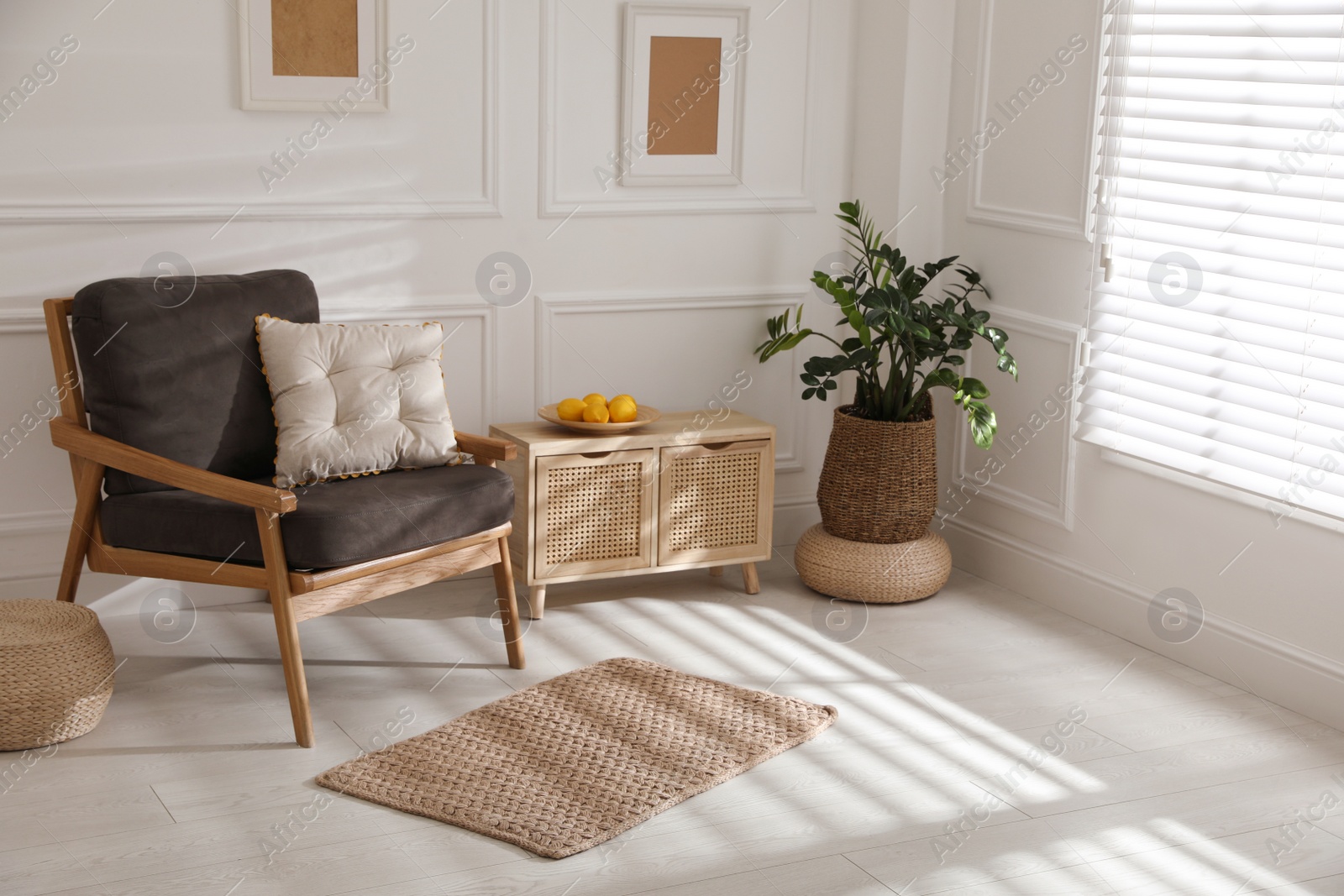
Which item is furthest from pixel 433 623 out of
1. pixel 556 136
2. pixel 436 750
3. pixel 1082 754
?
pixel 1082 754

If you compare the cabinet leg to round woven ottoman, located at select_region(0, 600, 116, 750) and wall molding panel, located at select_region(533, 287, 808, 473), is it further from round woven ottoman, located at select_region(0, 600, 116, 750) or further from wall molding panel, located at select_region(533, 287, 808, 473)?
round woven ottoman, located at select_region(0, 600, 116, 750)

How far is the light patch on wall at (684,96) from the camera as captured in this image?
3.95m

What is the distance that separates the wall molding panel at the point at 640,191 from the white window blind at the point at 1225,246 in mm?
968

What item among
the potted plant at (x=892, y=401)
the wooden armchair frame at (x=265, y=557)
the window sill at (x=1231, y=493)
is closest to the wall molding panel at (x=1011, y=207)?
the potted plant at (x=892, y=401)

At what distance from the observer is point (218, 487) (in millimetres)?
2814

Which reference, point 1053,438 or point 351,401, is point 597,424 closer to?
point 351,401

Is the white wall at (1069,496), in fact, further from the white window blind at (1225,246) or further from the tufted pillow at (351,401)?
the tufted pillow at (351,401)

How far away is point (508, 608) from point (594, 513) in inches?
20.1

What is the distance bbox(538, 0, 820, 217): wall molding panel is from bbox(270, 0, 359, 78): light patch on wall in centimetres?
54

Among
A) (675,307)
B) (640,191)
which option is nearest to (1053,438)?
(675,307)

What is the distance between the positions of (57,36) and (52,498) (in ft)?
3.81

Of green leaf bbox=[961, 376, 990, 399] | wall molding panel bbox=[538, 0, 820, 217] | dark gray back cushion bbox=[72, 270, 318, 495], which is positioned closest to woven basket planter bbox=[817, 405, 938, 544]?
green leaf bbox=[961, 376, 990, 399]

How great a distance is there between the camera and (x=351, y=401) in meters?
3.22

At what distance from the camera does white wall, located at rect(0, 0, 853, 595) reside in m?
3.35
